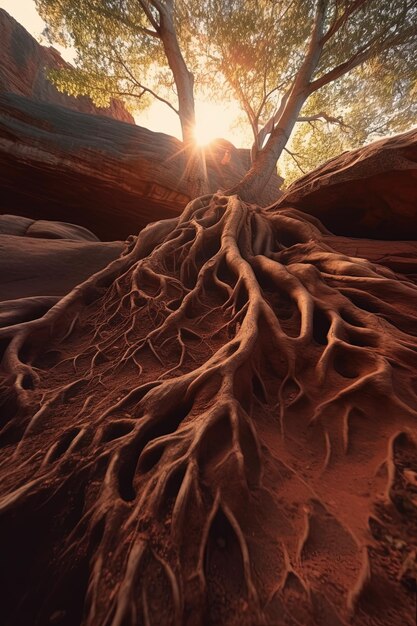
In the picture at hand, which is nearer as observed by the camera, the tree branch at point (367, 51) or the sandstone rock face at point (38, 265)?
the sandstone rock face at point (38, 265)

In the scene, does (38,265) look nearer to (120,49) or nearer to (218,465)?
(218,465)

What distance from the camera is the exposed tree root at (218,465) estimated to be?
977 mm

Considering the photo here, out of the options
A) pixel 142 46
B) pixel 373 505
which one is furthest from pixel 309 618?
pixel 142 46

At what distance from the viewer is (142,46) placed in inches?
332

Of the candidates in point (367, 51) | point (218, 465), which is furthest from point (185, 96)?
point (218, 465)

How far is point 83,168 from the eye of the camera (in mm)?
7188

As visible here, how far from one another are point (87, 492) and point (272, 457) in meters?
0.98

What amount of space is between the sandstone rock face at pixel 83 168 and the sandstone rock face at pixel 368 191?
453 cm

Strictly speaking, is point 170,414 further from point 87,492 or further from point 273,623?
point 273,623

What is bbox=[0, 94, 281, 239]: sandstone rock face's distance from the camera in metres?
6.73

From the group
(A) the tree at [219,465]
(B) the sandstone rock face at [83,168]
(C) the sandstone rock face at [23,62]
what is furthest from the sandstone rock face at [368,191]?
(C) the sandstone rock face at [23,62]

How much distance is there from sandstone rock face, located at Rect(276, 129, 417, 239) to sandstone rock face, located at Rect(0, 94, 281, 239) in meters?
4.53

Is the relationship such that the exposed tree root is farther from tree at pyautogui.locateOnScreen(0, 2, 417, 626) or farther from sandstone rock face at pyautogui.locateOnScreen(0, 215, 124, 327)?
sandstone rock face at pyautogui.locateOnScreen(0, 215, 124, 327)

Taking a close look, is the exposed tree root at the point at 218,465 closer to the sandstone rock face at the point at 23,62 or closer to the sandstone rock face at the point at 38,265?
the sandstone rock face at the point at 38,265
